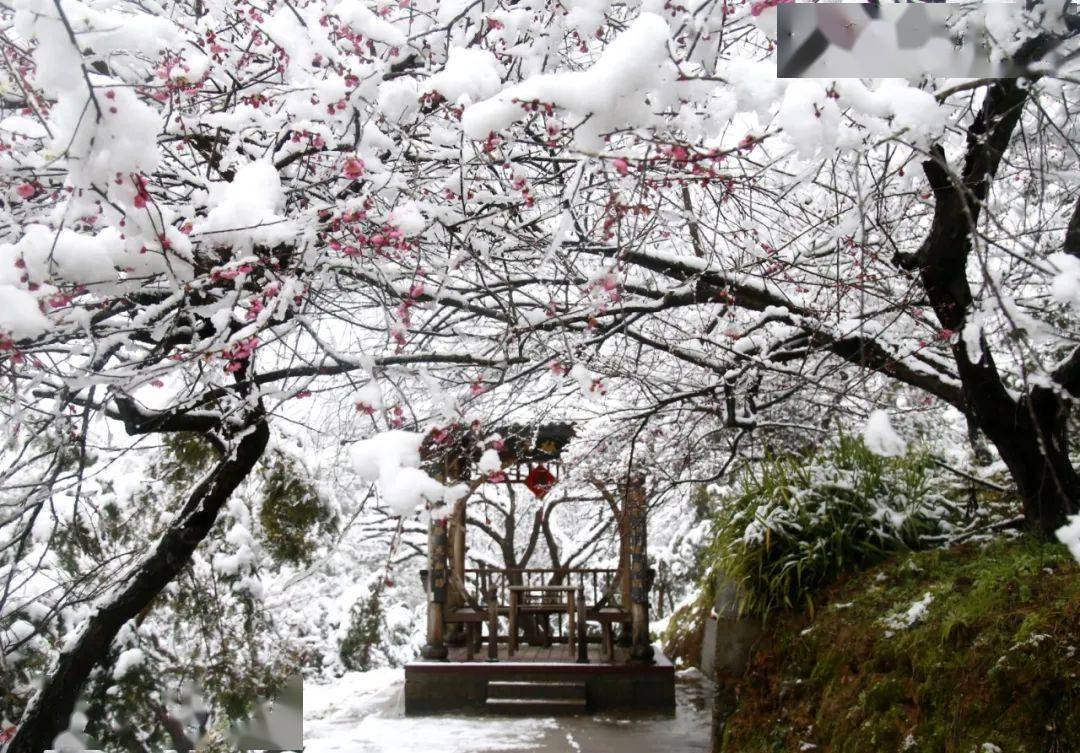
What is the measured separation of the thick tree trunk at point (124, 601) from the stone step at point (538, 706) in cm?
461

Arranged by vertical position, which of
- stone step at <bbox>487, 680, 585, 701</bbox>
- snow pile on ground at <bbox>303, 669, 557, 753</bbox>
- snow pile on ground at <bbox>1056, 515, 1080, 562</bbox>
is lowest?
snow pile on ground at <bbox>303, 669, 557, 753</bbox>

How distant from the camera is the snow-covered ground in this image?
625cm

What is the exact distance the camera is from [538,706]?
25.0 ft

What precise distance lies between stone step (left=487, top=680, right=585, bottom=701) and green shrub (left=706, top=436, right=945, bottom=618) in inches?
116

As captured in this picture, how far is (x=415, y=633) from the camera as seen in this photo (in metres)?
12.8

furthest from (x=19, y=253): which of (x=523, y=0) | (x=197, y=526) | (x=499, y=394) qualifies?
(x=499, y=394)

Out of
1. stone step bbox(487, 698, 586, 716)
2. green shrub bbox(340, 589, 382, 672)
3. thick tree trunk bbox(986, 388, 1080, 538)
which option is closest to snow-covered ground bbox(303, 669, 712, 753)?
stone step bbox(487, 698, 586, 716)

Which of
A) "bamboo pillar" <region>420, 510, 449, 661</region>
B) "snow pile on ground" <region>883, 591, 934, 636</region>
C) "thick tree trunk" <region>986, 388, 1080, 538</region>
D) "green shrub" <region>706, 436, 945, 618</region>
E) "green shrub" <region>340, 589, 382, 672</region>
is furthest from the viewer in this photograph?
"green shrub" <region>340, 589, 382, 672</region>

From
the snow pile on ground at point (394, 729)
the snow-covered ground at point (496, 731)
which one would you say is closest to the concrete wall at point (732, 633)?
the snow-covered ground at point (496, 731)

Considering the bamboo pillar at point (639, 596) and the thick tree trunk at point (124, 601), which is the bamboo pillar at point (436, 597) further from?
the thick tree trunk at point (124, 601)

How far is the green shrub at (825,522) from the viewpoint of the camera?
4918 mm

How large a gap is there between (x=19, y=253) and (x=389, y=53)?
123 centimetres

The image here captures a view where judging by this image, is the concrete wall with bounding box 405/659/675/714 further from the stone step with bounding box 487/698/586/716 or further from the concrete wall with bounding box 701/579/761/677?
the concrete wall with bounding box 701/579/761/677

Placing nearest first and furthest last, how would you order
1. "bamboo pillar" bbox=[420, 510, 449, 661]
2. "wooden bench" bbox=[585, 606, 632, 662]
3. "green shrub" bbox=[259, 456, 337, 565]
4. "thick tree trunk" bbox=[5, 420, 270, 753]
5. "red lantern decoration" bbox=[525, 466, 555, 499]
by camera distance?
"thick tree trunk" bbox=[5, 420, 270, 753] → "green shrub" bbox=[259, 456, 337, 565] → "red lantern decoration" bbox=[525, 466, 555, 499] → "bamboo pillar" bbox=[420, 510, 449, 661] → "wooden bench" bbox=[585, 606, 632, 662]
